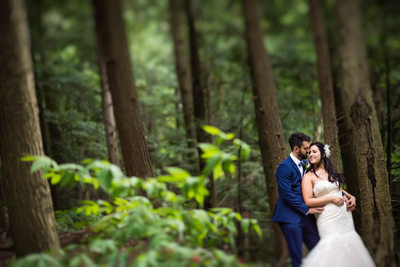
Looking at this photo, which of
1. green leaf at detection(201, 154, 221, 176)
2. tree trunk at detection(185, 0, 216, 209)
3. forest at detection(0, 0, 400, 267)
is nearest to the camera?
green leaf at detection(201, 154, 221, 176)

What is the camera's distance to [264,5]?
11117 millimetres

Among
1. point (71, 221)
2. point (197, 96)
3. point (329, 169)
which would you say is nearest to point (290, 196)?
point (329, 169)

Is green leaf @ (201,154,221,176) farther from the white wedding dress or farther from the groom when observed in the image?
the white wedding dress

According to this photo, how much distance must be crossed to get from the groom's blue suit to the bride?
139mm

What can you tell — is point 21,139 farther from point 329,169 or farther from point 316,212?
point 329,169

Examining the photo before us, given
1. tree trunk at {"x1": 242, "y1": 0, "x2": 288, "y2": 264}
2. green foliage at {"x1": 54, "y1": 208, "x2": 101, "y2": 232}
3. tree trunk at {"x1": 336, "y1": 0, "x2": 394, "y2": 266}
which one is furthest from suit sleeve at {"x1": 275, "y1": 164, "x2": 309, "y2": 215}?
green foliage at {"x1": 54, "y1": 208, "x2": 101, "y2": 232}

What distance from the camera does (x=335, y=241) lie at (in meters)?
5.59

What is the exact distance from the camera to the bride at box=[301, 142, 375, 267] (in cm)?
543

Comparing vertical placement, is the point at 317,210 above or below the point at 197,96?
below

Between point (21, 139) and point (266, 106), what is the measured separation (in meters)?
5.41

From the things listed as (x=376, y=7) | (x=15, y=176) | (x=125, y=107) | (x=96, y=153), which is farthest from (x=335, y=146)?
(x=96, y=153)

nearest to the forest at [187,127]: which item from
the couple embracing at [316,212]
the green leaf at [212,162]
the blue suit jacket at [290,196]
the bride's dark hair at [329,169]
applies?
the green leaf at [212,162]

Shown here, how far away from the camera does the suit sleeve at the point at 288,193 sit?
18.9 feet

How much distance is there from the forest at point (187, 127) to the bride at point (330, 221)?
2.01 feet
